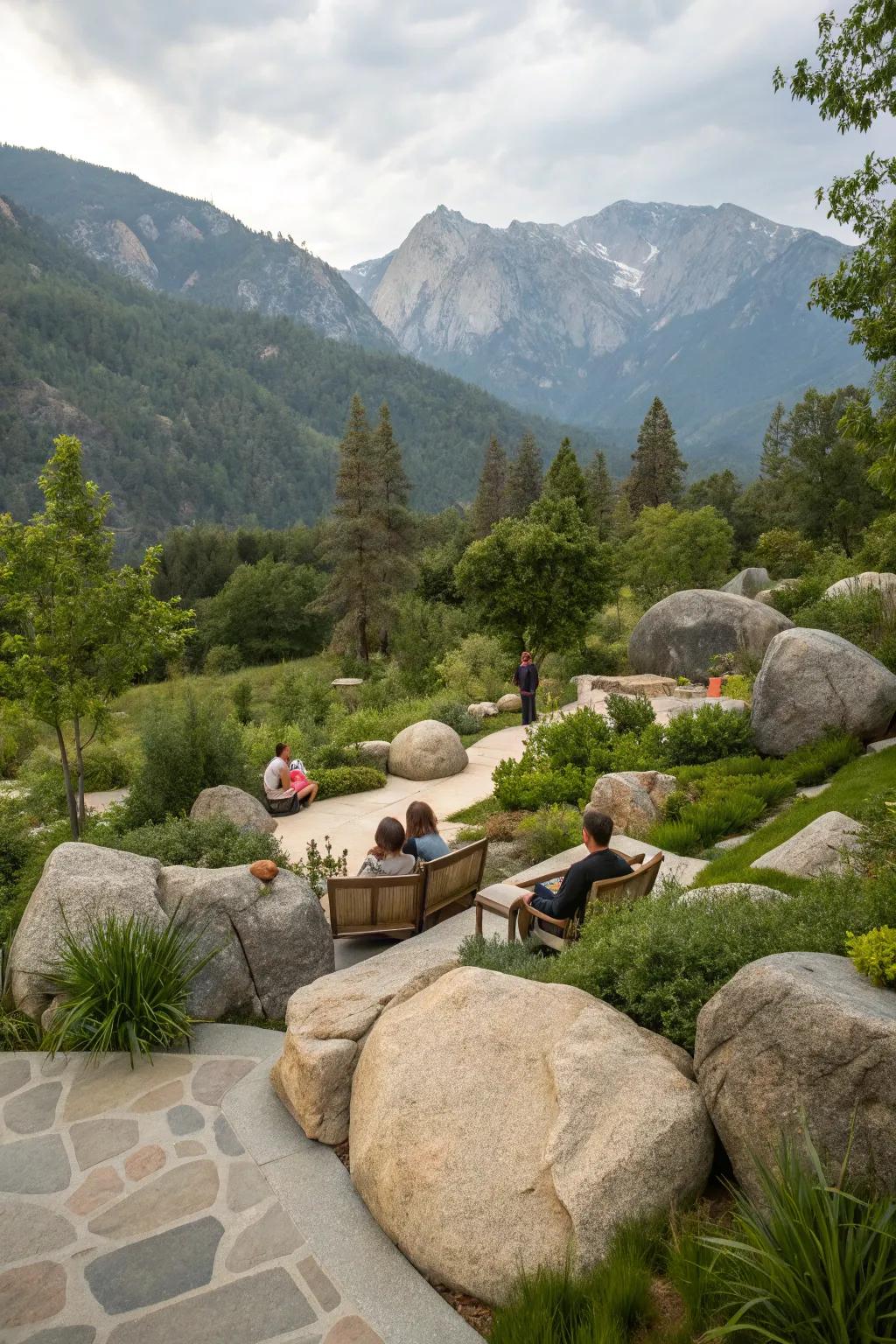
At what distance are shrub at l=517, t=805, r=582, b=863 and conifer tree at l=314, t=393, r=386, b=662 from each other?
30220 mm

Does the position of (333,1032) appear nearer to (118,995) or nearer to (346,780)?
(118,995)

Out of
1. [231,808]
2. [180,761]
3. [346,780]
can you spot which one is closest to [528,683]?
[346,780]

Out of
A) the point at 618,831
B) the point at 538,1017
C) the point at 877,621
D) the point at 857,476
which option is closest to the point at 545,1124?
the point at 538,1017

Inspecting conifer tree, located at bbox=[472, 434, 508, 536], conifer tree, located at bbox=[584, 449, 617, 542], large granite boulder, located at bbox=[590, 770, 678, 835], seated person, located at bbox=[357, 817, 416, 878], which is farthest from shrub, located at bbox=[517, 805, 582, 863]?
conifer tree, located at bbox=[472, 434, 508, 536]

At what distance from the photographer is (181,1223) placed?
11.6 ft

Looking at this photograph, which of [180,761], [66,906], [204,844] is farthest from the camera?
[180,761]

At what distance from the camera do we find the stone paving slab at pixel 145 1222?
9.98 feet

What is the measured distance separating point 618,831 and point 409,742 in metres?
5.16

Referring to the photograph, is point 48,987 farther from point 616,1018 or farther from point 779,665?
point 779,665

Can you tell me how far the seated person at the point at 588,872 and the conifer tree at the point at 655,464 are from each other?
55.1 meters

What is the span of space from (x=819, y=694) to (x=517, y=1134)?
869 cm

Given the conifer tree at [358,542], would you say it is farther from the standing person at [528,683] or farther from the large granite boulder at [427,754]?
the large granite boulder at [427,754]

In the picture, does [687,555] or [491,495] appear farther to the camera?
[491,495]

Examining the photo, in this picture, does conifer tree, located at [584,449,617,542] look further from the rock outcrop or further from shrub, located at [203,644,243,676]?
the rock outcrop
